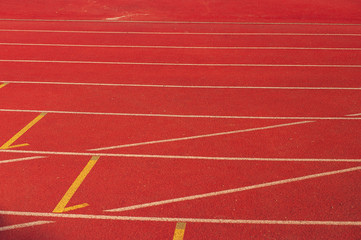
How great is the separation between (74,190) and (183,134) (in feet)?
6.50

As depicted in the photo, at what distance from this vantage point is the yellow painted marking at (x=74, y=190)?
4.50m

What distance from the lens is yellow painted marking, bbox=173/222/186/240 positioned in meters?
4.05


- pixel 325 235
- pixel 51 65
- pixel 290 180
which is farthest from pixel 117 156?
pixel 51 65

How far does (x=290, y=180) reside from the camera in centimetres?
500

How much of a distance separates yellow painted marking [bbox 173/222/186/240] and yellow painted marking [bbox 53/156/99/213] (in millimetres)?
1106

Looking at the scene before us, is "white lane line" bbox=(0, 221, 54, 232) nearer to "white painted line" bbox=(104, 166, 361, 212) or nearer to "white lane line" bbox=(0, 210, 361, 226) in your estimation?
"white lane line" bbox=(0, 210, 361, 226)

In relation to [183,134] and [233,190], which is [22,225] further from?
[183,134]

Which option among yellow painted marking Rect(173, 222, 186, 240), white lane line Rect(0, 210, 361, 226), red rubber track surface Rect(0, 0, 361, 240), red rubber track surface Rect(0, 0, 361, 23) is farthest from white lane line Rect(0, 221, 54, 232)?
red rubber track surface Rect(0, 0, 361, 23)

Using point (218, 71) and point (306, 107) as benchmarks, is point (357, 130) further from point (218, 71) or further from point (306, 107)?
point (218, 71)

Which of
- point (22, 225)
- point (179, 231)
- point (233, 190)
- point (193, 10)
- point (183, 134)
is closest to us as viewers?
point (179, 231)

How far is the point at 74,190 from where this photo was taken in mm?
4836

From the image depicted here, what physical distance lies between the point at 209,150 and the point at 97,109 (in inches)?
93.9

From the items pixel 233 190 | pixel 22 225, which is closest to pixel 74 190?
pixel 22 225

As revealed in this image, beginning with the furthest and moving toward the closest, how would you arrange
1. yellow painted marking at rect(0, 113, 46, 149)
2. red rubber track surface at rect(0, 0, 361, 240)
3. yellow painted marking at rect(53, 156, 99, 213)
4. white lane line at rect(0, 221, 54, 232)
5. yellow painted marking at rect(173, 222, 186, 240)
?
yellow painted marking at rect(0, 113, 46, 149)
yellow painted marking at rect(53, 156, 99, 213)
red rubber track surface at rect(0, 0, 361, 240)
white lane line at rect(0, 221, 54, 232)
yellow painted marking at rect(173, 222, 186, 240)
